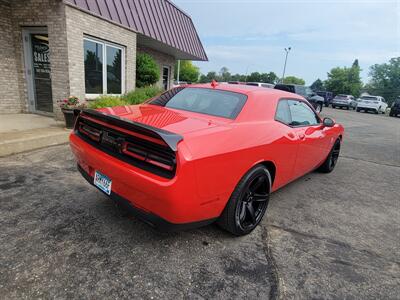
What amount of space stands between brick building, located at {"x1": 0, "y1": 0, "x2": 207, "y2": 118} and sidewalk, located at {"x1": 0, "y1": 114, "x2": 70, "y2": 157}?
0.56 metres

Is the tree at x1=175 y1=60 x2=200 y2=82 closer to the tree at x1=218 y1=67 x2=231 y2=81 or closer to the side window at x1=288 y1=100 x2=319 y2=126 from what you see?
the tree at x1=218 y1=67 x2=231 y2=81

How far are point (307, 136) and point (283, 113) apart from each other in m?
0.62

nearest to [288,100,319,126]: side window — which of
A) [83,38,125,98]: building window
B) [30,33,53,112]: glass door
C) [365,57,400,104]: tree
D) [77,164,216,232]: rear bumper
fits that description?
[77,164,216,232]: rear bumper

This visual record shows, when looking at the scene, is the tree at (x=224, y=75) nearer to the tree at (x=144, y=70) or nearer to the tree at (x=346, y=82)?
the tree at (x=346, y=82)

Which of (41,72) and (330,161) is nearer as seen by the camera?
(330,161)

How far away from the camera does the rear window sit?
2.92m

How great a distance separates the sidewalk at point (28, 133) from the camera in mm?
4797

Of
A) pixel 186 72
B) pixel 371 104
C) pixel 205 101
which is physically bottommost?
pixel 371 104

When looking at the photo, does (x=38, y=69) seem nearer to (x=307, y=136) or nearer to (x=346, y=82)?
(x=307, y=136)

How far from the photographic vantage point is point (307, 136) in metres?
3.77

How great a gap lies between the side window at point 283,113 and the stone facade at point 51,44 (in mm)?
5557

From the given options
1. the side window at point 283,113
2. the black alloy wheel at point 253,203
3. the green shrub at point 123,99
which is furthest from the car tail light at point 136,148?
the green shrub at point 123,99

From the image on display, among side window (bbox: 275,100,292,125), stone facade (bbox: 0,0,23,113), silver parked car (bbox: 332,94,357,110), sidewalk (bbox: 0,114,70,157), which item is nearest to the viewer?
side window (bbox: 275,100,292,125)

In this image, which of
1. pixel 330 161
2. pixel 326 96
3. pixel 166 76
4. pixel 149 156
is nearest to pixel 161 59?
pixel 166 76
